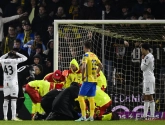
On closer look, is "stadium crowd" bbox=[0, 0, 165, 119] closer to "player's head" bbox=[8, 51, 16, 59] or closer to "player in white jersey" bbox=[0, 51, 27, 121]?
"player's head" bbox=[8, 51, 16, 59]

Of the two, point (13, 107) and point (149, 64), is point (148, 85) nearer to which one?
point (149, 64)

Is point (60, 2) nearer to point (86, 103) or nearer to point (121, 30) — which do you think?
point (121, 30)

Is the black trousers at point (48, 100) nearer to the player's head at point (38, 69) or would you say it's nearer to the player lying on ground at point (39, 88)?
the player lying on ground at point (39, 88)

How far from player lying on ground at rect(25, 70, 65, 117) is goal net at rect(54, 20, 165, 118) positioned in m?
0.78

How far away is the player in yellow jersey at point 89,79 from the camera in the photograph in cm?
1889

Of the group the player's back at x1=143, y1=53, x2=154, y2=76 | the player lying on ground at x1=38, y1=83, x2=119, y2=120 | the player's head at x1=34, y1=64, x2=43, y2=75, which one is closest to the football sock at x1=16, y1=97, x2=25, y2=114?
the player's head at x1=34, y1=64, x2=43, y2=75

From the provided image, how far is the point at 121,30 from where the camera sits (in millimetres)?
22844

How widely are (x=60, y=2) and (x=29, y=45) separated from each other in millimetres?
1867

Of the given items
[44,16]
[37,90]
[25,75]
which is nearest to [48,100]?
[37,90]

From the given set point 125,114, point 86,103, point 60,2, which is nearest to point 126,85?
point 125,114

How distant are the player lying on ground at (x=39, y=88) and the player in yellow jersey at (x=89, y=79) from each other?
60.3 inches

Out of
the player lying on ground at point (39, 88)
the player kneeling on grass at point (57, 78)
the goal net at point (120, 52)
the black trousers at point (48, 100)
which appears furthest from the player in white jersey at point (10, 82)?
the goal net at point (120, 52)

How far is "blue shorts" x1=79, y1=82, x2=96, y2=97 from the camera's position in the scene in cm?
1889

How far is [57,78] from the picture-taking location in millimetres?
20422
